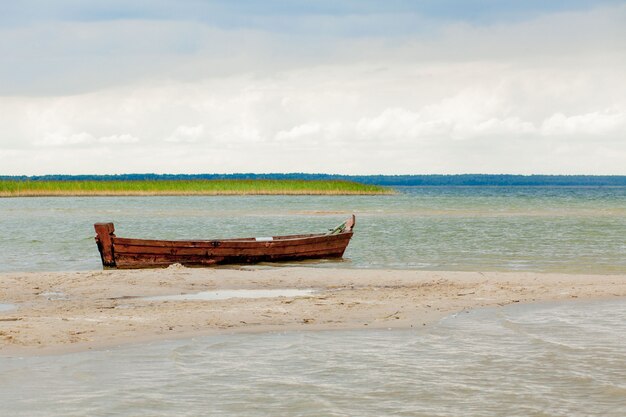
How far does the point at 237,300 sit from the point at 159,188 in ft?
220

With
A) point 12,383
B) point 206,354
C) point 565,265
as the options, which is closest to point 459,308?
point 206,354

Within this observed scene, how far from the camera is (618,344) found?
11172 mm

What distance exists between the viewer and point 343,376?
956 cm

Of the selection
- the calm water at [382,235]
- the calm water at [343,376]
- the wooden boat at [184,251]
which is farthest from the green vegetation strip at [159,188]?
the calm water at [343,376]

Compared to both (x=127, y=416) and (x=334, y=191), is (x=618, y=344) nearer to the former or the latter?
(x=127, y=416)

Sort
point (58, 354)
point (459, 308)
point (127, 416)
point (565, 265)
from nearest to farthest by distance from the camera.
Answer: point (127, 416), point (58, 354), point (459, 308), point (565, 265)

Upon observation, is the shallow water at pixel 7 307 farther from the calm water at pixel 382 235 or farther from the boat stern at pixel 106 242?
the calm water at pixel 382 235

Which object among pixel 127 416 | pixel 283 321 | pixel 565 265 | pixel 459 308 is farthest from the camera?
pixel 565 265

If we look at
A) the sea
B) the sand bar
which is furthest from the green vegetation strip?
the sea

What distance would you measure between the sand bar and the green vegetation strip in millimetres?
60189

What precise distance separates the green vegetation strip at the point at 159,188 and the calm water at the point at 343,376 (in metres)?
68.1

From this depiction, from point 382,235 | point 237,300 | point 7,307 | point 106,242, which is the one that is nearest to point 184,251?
point 106,242

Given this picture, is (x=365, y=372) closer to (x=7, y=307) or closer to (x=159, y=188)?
(x=7, y=307)

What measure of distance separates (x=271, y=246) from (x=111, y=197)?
63054mm
